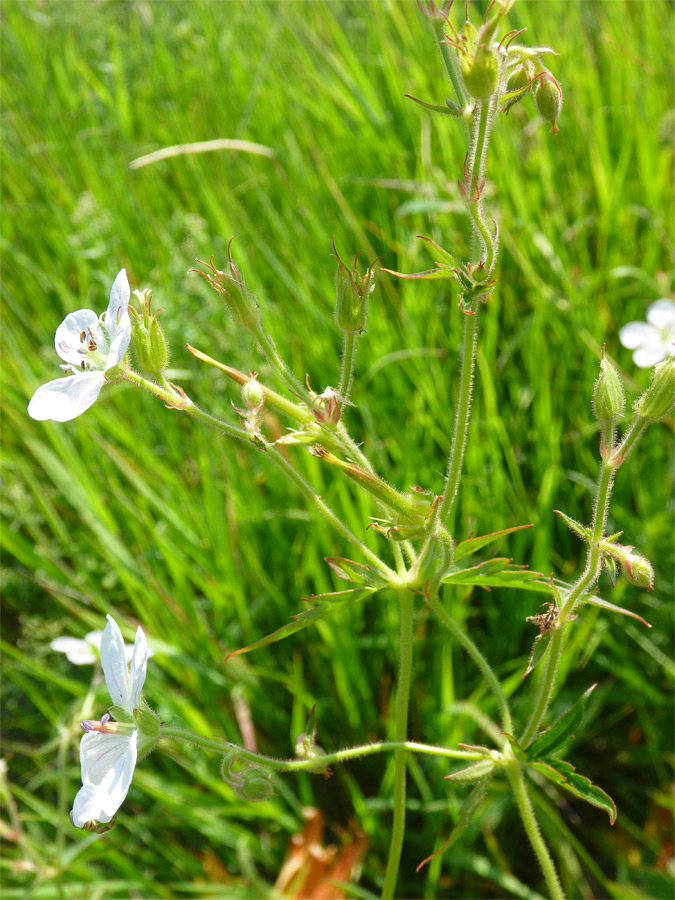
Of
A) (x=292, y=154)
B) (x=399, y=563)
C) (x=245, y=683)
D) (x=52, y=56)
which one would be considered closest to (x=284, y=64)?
(x=292, y=154)

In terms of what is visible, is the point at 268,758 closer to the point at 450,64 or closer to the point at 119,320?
the point at 119,320

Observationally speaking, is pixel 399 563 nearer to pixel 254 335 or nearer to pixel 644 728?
pixel 254 335

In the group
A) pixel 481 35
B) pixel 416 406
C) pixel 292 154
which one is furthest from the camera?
pixel 292 154

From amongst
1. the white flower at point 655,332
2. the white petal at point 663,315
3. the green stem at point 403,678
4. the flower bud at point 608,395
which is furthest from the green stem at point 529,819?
the white petal at point 663,315

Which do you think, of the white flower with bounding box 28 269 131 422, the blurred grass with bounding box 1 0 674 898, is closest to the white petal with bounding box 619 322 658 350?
the blurred grass with bounding box 1 0 674 898

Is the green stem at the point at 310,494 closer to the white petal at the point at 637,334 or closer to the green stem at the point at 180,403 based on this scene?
the green stem at the point at 180,403

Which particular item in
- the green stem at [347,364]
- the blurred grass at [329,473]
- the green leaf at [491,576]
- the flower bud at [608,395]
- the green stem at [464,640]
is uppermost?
the green stem at [347,364]

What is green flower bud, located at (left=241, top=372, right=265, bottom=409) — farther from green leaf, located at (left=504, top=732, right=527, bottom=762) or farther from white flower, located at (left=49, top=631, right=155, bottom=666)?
white flower, located at (left=49, top=631, right=155, bottom=666)
